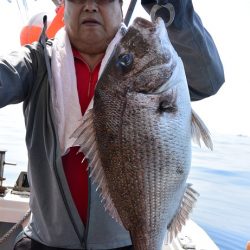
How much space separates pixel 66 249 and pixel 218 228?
829cm

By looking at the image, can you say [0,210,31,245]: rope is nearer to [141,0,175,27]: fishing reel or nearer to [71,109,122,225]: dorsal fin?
[71,109,122,225]: dorsal fin

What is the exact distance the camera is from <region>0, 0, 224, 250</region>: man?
6.35 ft

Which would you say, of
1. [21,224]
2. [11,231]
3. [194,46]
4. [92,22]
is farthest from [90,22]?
[21,224]

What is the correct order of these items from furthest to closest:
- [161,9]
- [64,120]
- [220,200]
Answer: [220,200]
[64,120]
[161,9]

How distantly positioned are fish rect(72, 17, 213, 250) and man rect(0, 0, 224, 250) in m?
0.31

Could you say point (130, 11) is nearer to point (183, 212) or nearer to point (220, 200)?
point (183, 212)

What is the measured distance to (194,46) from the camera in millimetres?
1771

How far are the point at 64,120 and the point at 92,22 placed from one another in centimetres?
52

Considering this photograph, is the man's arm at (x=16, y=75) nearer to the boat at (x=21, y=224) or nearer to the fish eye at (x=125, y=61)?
the fish eye at (x=125, y=61)

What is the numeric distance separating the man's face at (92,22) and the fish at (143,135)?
0.50 meters

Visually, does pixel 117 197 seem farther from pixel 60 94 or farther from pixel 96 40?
pixel 96 40

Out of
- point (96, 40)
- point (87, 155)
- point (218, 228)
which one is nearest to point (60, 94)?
point (96, 40)

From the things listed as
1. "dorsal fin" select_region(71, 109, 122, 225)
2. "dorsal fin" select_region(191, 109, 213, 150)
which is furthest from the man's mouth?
"dorsal fin" select_region(191, 109, 213, 150)

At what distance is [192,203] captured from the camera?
1643 millimetres
